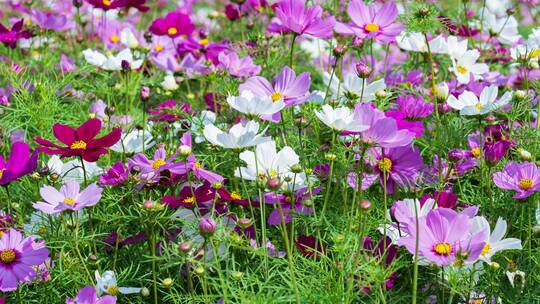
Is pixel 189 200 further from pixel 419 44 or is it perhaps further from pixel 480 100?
pixel 419 44

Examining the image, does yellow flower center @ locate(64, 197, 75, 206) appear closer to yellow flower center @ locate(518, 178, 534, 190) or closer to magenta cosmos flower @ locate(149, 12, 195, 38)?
yellow flower center @ locate(518, 178, 534, 190)

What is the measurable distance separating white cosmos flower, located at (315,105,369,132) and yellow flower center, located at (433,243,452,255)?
0.70 ft

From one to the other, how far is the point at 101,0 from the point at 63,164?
61cm

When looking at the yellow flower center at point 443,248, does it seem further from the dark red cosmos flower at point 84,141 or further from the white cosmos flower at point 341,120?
the dark red cosmos flower at point 84,141

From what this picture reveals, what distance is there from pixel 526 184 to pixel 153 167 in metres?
0.65

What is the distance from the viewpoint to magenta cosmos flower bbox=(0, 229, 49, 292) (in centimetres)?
134

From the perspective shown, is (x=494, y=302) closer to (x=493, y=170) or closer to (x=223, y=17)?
(x=493, y=170)

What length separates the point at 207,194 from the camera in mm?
1374

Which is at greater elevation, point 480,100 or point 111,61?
point 480,100

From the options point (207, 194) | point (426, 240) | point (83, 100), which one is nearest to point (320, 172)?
point (207, 194)

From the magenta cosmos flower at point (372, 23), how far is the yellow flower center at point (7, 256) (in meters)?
0.83

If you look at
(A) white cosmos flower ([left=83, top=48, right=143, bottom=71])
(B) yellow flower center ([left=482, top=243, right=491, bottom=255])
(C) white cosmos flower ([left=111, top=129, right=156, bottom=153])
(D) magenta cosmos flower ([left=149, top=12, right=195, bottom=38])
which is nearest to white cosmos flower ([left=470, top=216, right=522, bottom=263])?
(B) yellow flower center ([left=482, top=243, right=491, bottom=255])

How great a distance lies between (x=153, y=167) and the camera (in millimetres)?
1423

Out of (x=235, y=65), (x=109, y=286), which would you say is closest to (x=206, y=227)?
(x=109, y=286)
